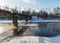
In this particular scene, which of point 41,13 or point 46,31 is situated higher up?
point 41,13

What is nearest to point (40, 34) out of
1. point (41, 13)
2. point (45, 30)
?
point (45, 30)

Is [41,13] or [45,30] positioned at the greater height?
[41,13]

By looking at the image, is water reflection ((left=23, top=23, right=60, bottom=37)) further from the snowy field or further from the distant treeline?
the distant treeline

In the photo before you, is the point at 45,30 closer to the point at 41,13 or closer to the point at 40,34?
the point at 40,34

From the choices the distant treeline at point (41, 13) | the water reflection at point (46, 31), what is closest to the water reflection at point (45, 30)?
the water reflection at point (46, 31)

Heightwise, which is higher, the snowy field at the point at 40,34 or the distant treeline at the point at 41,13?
the distant treeline at the point at 41,13

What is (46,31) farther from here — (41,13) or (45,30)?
(41,13)

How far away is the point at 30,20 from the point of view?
1342 millimetres

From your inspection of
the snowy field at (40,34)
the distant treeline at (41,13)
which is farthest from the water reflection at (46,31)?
the distant treeline at (41,13)

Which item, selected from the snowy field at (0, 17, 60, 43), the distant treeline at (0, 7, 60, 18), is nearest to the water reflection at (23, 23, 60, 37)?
the snowy field at (0, 17, 60, 43)

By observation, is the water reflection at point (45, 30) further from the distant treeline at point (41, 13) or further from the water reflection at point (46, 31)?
the distant treeline at point (41, 13)

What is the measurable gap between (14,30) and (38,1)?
16.8 inches

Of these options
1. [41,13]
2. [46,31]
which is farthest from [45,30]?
[41,13]

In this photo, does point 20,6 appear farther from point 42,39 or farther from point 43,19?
point 42,39
